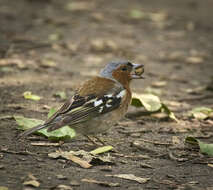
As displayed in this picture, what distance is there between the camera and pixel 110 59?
873cm

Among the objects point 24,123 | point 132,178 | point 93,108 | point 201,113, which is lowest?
point 132,178

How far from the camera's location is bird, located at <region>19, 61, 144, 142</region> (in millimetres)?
4418

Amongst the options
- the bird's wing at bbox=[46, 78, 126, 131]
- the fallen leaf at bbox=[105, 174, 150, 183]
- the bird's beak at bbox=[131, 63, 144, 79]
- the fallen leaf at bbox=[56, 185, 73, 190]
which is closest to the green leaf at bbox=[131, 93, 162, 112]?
the bird's beak at bbox=[131, 63, 144, 79]

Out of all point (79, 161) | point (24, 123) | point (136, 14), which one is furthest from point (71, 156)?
point (136, 14)

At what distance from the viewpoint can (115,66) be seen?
5.26 m

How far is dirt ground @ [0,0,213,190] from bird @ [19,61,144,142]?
9.6 inches

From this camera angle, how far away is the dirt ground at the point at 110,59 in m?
4.04

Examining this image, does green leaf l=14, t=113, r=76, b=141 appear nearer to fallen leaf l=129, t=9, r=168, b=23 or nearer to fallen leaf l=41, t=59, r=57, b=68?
fallen leaf l=41, t=59, r=57, b=68

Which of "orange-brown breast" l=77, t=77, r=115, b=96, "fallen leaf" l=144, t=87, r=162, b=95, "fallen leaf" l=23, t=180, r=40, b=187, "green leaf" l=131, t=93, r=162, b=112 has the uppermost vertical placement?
"orange-brown breast" l=77, t=77, r=115, b=96

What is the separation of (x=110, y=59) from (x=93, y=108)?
4.22m

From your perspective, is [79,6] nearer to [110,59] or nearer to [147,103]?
[110,59]

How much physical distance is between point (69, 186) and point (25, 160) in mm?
650

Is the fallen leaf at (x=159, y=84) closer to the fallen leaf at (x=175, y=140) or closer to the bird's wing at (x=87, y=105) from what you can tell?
the fallen leaf at (x=175, y=140)

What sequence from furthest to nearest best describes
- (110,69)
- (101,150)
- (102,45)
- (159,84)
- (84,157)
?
(102,45), (159,84), (110,69), (101,150), (84,157)
